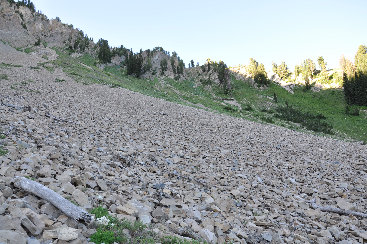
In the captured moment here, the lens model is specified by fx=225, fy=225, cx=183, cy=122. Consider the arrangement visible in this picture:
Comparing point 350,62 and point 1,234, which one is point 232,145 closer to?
point 1,234

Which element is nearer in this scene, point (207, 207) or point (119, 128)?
point (207, 207)

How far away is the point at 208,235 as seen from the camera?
6047 mm

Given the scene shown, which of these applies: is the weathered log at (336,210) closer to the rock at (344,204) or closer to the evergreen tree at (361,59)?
the rock at (344,204)

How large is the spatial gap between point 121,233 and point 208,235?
2.50 m

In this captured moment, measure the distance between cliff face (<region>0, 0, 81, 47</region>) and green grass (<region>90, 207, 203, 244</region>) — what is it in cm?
8611

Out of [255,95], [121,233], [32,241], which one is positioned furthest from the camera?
[255,95]

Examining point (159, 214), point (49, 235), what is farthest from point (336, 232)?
point (49, 235)

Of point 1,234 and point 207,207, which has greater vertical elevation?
point 1,234

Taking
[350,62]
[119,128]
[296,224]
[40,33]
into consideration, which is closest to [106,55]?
[40,33]

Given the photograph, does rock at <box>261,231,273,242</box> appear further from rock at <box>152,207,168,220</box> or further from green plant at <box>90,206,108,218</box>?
green plant at <box>90,206,108,218</box>

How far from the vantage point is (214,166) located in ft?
38.6

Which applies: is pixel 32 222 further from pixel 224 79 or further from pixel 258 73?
pixel 258 73

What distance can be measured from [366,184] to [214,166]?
27.1 ft

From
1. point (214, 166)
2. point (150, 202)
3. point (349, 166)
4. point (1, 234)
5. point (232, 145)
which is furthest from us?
point (232, 145)
